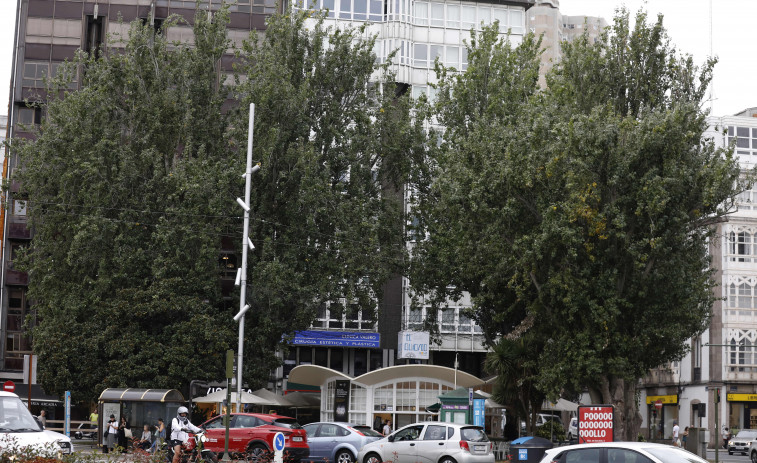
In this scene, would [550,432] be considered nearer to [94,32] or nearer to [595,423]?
[595,423]

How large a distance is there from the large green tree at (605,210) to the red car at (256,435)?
8.70 meters

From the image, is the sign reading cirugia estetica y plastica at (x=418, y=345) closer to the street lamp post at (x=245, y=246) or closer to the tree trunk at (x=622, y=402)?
the street lamp post at (x=245, y=246)

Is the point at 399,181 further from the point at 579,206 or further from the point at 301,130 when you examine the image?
the point at 579,206

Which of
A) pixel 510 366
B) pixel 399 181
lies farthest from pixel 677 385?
pixel 510 366

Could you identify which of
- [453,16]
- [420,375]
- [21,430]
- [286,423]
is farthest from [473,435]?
[453,16]

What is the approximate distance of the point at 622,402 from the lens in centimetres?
3231

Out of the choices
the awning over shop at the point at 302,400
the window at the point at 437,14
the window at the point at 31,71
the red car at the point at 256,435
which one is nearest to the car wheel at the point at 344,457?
the red car at the point at 256,435

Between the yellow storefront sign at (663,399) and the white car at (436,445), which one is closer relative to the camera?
the white car at (436,445)

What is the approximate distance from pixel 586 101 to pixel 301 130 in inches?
484

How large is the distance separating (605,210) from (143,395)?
1693 centimetres

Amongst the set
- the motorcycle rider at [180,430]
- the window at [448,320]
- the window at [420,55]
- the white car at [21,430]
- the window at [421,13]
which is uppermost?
the window at [421,13]

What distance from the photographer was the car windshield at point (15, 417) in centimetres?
1805

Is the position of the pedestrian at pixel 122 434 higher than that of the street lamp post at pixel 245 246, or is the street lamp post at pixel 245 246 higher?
the street lamp post at pixel 245 246

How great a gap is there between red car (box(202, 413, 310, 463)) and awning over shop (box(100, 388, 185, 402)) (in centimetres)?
504
